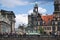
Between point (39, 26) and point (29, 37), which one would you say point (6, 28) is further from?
point (29, 37)

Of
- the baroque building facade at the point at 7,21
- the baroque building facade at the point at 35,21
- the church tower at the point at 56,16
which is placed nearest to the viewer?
the baroque building facade at the point at 7,21

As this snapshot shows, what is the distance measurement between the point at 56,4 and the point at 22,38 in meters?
44.2

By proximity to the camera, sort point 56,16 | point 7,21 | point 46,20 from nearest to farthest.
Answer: point 56,16 < point 7,21 < point 46,20

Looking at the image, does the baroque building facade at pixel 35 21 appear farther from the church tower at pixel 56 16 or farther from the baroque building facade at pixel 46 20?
the church tower at pixel 56 16

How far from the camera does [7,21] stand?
148m

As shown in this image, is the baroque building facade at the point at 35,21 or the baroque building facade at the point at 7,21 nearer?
the baroque building facade at the point at 7,21

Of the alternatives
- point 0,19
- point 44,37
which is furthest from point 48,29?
point 44,37

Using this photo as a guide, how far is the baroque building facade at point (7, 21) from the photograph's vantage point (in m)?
132

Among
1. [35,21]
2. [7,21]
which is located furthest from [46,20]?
[7,21]

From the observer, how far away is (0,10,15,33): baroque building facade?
13238 centimetres

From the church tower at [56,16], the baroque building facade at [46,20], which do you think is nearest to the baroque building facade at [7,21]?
the baroque building facade at [46,20]

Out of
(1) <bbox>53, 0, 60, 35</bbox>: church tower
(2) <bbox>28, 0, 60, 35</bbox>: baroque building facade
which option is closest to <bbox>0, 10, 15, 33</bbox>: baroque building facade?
(2) <bbox>28, 0, 60, 35</bbox>: baroque building facade

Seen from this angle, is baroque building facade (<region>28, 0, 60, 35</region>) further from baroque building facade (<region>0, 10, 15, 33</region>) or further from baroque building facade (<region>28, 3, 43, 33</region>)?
baroque building facade (<region>0, 10, 15, 33</region>)

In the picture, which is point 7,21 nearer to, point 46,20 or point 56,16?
point 46,20
